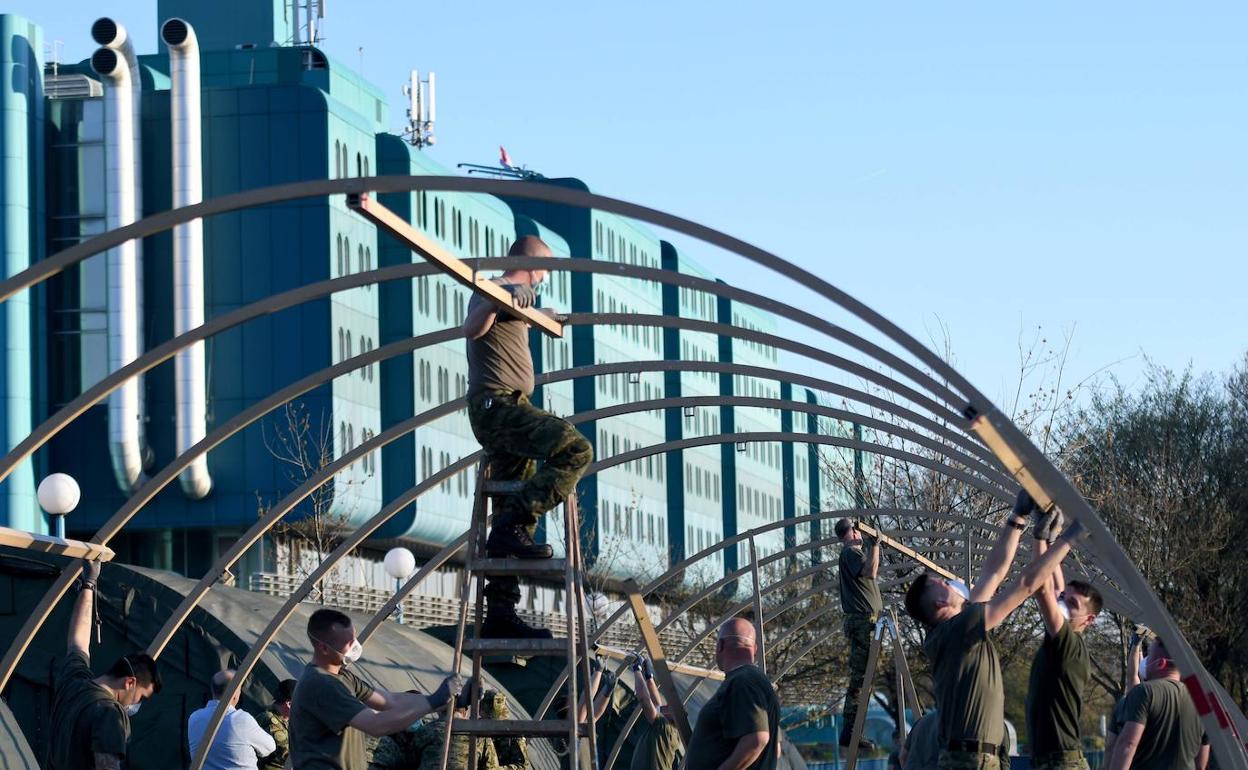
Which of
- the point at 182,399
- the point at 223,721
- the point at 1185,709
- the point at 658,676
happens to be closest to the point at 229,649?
the point at 223,721

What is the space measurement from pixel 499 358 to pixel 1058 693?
3.29 m

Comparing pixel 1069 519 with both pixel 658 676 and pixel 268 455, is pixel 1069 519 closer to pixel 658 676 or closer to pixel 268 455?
pixel 658 676

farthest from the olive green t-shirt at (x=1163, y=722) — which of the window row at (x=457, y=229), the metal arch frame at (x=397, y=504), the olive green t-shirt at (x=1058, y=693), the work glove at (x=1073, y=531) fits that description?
the window row at (x=457, y=229)

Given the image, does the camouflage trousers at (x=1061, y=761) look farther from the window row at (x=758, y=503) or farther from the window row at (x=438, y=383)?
the window row at (x=758, y=503)

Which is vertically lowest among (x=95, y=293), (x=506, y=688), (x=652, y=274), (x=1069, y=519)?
(x=506, y=688)

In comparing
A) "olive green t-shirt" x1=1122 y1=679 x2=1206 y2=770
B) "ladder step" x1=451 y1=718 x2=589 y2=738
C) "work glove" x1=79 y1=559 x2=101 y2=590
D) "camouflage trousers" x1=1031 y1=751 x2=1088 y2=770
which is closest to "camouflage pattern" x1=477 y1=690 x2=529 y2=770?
"work glove" x1=79 y1=559 x2=101 y2=590

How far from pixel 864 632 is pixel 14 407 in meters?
33.1

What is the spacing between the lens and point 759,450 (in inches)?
3342

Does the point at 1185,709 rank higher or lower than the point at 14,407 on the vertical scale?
lower

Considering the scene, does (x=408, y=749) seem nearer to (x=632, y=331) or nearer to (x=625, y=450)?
(x=625, y=450)

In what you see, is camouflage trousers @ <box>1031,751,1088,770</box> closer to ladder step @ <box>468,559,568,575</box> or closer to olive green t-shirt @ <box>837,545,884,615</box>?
ladder step @ <box>468,559,568,575</box>

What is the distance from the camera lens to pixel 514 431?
32.4ft

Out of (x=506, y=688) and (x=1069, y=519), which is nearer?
(x=1069, y=519)

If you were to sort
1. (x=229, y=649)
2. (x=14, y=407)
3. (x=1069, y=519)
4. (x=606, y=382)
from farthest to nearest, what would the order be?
(x=606, y=382) → (x=14, y=407) → (x=229, y=649) → (x=1069, y=519)
